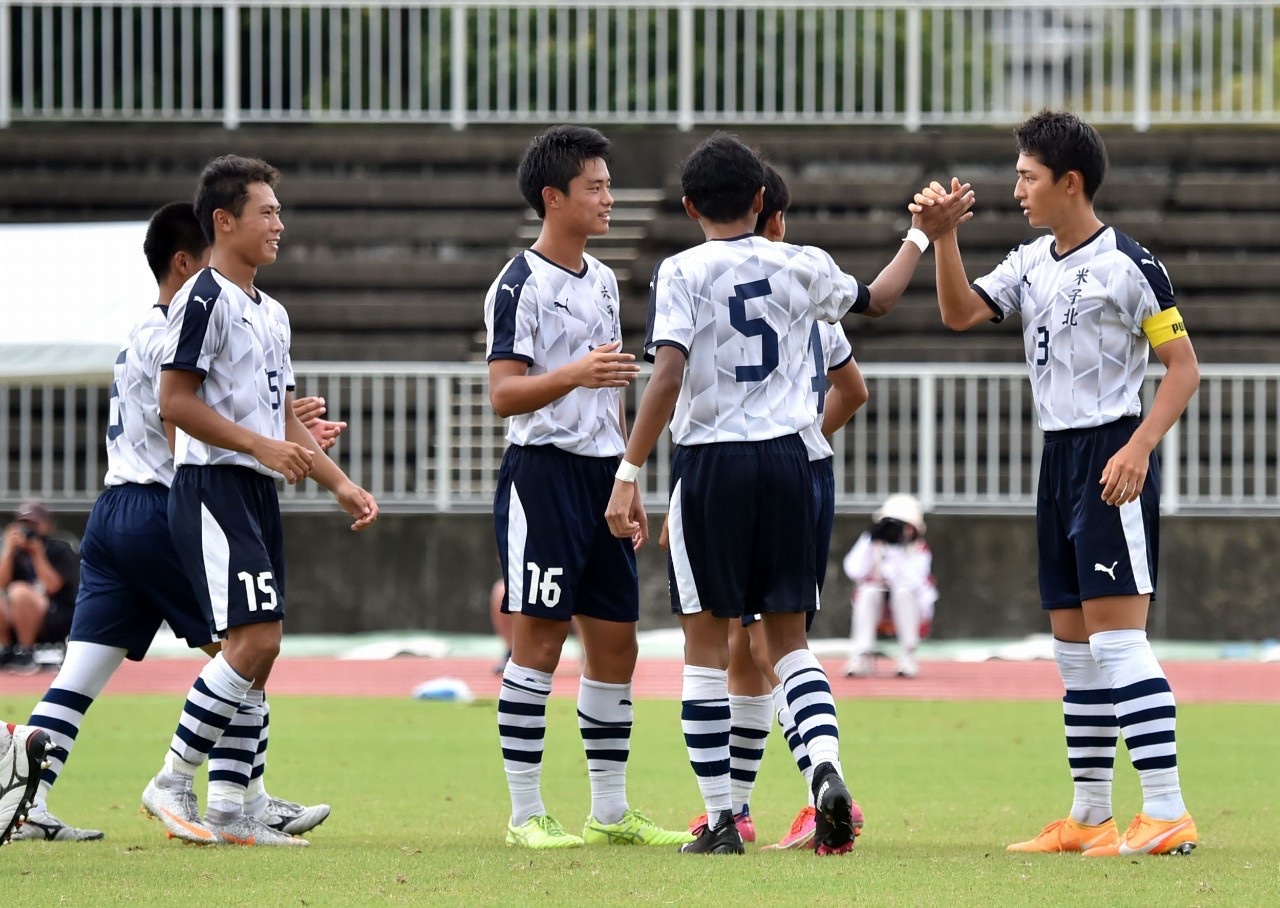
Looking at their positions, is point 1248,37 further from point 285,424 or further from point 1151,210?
point 285,424

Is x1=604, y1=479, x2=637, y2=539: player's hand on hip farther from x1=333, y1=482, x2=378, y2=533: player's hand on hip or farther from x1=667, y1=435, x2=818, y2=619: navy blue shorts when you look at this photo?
x1=333, y1=482, x2=378, y2=533: player's hand on hip

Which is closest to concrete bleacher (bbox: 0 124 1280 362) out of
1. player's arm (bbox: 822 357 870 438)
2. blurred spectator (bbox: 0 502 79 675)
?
blurred spectator (bbox: 0 502 79 675)

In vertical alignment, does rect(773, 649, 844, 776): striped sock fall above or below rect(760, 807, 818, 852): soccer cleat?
above

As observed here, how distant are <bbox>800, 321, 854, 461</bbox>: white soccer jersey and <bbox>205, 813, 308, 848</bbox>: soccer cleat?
2.13m

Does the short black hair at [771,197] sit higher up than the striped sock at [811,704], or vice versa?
the short black hair at [771,197]

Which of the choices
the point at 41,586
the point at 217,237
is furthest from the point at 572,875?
the point at 41,586

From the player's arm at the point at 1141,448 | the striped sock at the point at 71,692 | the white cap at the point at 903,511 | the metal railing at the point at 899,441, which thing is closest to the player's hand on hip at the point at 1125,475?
the player's arm at the point at 1141,448

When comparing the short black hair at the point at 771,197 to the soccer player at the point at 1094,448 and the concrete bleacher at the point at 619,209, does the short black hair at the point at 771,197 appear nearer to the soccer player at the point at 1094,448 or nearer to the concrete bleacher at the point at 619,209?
the soccer player at the point at 1094,448

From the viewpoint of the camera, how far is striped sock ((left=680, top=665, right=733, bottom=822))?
6.10m

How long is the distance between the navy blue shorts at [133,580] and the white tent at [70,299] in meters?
8.55

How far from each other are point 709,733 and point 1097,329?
175 cm

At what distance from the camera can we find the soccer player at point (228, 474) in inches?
249

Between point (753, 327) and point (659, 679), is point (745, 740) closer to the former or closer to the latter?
point (753, 327)

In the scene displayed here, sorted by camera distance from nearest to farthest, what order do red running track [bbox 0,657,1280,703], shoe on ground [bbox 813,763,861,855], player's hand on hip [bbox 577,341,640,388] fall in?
1. shoe on ground [bbox 813,763,861,855]
2. player's hand on hip [bbox 577,341,640,388]
3. red running track [bbox 0,657,1280,703]
